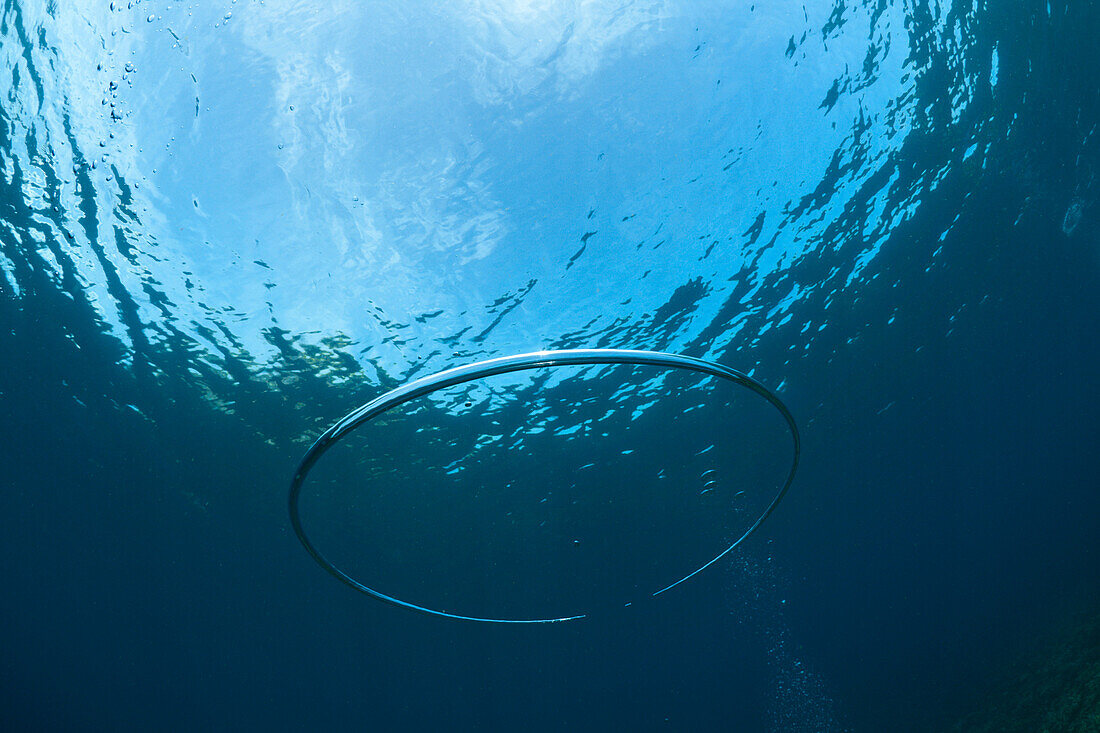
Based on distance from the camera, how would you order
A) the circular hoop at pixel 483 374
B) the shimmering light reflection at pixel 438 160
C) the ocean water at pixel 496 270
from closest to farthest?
1. the circular hoop at pixel 483 374
2. the shimmering light reflection at pixel 438 160
3. the ocean water at pixel 496 270

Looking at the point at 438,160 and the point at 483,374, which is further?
the point at 438,160

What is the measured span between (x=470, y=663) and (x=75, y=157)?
134 feet

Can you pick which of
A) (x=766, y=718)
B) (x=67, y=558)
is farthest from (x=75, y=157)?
(x=766, y=718)

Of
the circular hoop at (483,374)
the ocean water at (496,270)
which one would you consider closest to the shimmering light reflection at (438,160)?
the ocean water at (496,270)

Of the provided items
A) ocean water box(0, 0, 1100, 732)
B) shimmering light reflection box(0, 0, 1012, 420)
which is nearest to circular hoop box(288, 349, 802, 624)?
ocean water box(0, 0, 1100, 732)

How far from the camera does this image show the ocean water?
26.0 feet

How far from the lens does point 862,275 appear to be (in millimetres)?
14836

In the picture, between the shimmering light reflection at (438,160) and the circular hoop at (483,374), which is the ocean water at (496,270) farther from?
the circular hoop at (483,374)

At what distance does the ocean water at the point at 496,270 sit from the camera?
26.0 ft

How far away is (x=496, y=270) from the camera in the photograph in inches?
404

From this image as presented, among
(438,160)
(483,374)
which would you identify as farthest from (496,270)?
(483,374)

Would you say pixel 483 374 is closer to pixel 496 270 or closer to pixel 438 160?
pixel 438 160

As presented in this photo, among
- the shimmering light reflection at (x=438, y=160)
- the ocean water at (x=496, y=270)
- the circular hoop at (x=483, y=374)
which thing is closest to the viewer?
the circular hoop at (x=483, y=374)

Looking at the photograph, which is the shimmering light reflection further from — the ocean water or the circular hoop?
the circular hoop
